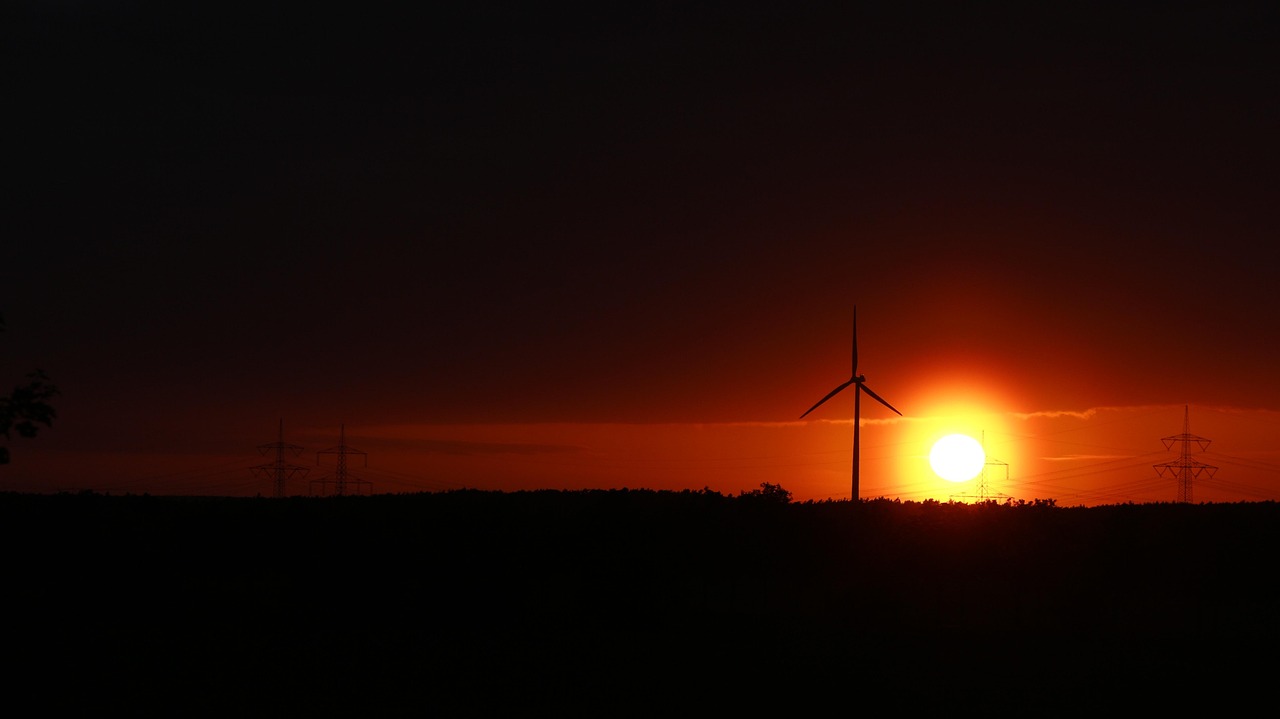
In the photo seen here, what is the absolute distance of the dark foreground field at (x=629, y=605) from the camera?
31766mm

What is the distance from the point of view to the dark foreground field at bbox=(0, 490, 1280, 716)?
104 feet

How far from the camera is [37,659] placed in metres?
35.1

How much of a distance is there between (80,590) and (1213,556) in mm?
46477

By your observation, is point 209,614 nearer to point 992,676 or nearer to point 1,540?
point 1,540

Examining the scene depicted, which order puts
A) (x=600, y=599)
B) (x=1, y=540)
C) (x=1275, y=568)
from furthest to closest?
(x=1275, y=568) → (x=1, y=540) → (x=600, y=599)

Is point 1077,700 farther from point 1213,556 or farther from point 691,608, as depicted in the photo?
point 1213,556

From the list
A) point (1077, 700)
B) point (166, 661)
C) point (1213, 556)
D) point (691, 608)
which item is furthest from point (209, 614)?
point (1213, 556)

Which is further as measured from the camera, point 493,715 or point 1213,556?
point 1213,556

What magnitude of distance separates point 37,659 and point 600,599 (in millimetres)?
17904

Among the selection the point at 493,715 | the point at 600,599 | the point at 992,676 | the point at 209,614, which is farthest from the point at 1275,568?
the point at 209,614

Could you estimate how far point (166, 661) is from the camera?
116 feet

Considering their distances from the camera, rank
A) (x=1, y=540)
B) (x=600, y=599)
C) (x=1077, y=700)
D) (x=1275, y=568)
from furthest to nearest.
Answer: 1. (x=1275, y=568)
2. (x=1, y=540)
3. (x=600, y=599)
4. (x=1077, y=700)

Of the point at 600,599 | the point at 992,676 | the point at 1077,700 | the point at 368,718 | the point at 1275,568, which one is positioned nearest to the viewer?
the point at 368,718

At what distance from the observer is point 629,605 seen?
4331 centimetres
